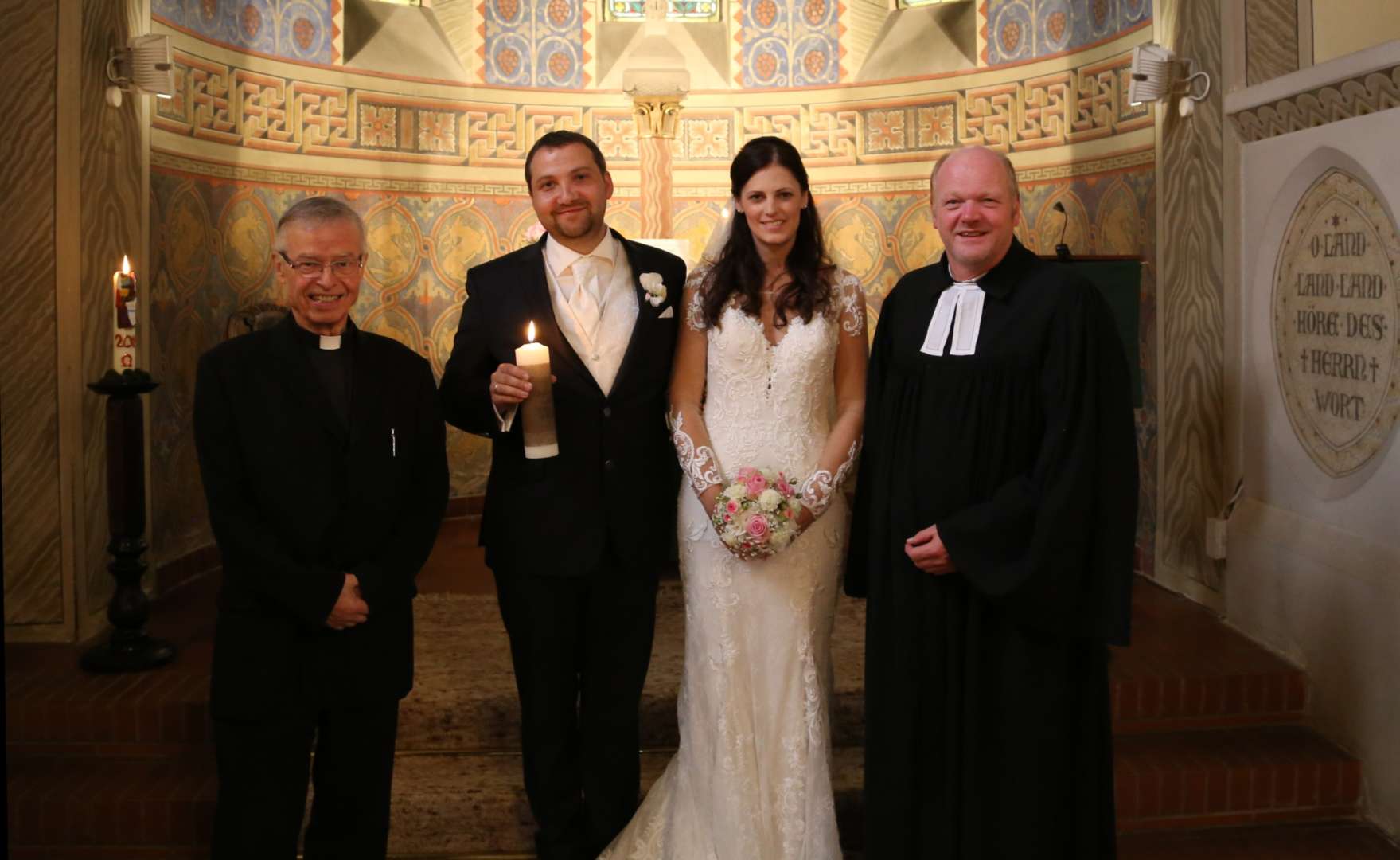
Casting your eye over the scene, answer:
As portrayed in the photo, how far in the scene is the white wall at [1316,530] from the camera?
12.5 ft

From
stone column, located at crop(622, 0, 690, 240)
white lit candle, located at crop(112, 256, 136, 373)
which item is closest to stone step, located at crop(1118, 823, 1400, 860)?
white lit candle, located at crop(112, 256, 136, 373)

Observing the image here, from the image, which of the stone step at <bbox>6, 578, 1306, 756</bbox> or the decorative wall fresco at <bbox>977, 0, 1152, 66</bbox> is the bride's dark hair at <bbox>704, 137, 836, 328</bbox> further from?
the decorative wall fresco at <bbox>977, 0, 1152, 66</bbox>

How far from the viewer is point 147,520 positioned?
5.48 m

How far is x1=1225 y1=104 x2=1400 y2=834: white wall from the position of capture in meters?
3.79

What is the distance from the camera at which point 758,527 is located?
2.80 meters

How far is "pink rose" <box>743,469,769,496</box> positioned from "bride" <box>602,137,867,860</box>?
9 centimetres

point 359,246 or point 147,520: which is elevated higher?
point 359,246

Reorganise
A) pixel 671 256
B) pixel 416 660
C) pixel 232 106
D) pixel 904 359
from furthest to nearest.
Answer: pixel 232 106 → pixel 416 660 → pixel 671 256 → pixel 904 359

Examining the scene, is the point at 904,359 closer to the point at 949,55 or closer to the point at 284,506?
the point at 284,506

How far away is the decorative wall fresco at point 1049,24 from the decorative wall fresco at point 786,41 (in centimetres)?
113

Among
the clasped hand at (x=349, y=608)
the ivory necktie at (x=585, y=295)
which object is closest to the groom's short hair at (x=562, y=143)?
the ivory necktie at (x=585, y=295)

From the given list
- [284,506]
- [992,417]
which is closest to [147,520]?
[284,506]

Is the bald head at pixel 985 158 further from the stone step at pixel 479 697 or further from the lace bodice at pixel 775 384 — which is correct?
the stone step at pixel 479 697

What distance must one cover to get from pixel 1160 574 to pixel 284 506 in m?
4.48
